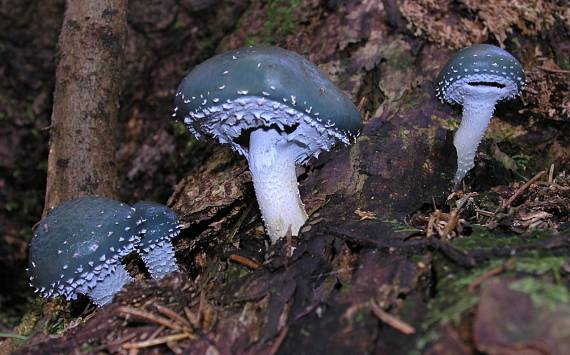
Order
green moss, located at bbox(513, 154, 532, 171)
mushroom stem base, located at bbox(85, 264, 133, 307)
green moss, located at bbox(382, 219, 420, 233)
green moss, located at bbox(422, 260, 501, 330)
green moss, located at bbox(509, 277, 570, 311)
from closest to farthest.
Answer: green moss, located at bbox(509, 277, 570, 311), green moss, located at bbox(422, 260, 501, 330), green moss, located at bbox(382, 219, 420, 233), mushroom stem base, located at bbox(85, 264, 133, 307), green moss, located at bbox(513, 154, 532, 171)

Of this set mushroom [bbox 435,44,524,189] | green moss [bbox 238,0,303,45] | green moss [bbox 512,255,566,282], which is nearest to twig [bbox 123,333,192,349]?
green moss [bbox 512,255,566,282]

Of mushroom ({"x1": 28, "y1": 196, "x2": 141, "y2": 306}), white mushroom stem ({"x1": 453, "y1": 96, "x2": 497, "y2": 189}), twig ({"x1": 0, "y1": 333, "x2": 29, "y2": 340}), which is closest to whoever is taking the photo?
mushroom ({"x1": 28, "y1": 196, "x2": 141, "y2": 306})

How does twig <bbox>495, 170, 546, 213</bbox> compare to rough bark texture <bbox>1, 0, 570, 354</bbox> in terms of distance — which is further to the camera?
twig <bbox>495, 170, 546, 213</bbox>

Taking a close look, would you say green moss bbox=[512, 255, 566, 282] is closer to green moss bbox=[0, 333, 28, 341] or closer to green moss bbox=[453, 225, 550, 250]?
green moss bbox=[453, 225, 550, 250]

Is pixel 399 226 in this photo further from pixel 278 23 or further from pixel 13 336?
pixel 278 23

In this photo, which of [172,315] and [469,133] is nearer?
[172,315]

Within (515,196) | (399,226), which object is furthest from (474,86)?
(399,226)

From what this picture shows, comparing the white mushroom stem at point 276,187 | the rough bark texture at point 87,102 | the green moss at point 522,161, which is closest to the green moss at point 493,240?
the white mushroom stem at point 276,187
